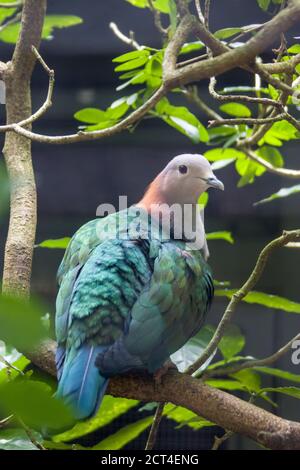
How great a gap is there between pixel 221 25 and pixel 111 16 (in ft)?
1.09

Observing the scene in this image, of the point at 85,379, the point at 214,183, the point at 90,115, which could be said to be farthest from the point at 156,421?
the point at 90,115

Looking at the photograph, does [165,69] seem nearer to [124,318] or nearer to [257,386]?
[124,318]

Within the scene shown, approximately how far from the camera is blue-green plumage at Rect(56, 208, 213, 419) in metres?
0.91

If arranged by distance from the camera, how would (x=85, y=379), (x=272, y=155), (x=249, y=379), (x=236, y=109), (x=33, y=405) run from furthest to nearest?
(x=272, y=155) < (x=236, y=109) < (x=249, y=379) < (x=85, y=379) < (x=33, y=405)

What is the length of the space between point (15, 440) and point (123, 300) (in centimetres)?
27

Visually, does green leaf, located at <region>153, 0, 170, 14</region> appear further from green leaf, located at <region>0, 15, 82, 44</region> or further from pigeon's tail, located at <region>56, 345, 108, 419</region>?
pigeon's tail, located at <region>56, 345, 108, 419</region>

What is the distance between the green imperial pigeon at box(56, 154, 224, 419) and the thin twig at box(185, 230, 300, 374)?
53 millimetres

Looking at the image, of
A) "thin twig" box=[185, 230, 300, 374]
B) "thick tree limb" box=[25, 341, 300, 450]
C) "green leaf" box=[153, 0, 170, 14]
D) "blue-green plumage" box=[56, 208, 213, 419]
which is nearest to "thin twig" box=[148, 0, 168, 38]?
"green leaf" box=[153, 0, 170, 14]

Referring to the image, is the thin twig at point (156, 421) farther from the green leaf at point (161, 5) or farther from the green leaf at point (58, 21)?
the green leaf at point (58, 21)

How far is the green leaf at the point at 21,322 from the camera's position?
0.22 metres

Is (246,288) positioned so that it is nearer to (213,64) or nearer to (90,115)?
(213,64)

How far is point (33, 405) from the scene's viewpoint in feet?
0.71
